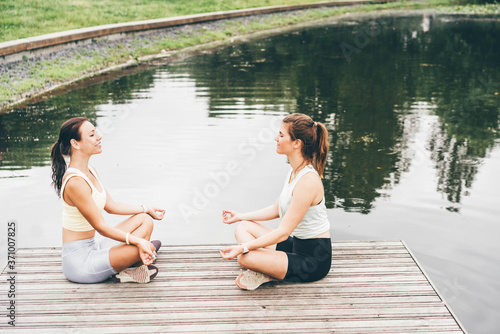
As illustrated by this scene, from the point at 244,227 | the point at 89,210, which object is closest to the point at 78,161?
the point at 89,210

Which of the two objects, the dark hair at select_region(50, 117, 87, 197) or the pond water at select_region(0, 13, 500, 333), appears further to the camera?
the pond water at select_region(0, 13, 500, 333)

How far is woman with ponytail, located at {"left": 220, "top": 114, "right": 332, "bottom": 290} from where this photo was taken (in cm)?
403

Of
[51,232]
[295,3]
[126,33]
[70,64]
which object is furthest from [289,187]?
[295,3]

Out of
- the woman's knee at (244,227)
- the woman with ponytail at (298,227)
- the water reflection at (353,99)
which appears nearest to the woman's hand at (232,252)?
the woman with ponytail at (298,227)

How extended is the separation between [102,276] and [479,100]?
10480mm

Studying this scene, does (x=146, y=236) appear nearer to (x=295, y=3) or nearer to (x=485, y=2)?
(x=295, y=3)

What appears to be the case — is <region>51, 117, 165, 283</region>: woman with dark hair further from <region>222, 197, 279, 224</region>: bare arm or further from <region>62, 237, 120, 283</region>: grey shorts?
<region>222, 197, 279, 224</region>: bare arm

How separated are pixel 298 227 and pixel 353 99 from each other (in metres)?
8.61

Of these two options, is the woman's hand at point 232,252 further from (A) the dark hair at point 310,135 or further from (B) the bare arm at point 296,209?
(A) the dark hair at point 310,135

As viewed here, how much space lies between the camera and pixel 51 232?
6270 millimetres

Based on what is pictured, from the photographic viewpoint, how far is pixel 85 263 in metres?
4.22

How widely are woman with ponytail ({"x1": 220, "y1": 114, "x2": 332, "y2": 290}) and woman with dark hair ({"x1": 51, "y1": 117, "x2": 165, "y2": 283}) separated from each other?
2.44ft

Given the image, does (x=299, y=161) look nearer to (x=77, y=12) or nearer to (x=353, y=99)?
(x=353, y=99)

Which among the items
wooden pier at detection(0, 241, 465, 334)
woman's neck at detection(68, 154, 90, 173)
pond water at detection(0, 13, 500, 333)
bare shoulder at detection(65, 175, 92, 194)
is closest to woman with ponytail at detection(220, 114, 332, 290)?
wooden pier at detection(0, 241, 465, 334)
